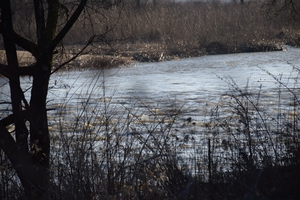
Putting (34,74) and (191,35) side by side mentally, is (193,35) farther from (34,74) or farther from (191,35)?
(34,74)

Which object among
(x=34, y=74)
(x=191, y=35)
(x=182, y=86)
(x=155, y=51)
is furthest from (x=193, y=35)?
(x=34, y=74)

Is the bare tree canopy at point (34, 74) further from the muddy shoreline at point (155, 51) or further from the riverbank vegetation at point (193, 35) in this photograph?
the riverbank vegetation at point (193, 35)

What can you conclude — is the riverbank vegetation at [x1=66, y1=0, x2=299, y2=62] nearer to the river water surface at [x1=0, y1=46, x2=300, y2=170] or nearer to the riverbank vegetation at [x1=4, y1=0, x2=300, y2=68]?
the riverbank vegetation at [x1=4, y1=0, x2=300, y2=68]

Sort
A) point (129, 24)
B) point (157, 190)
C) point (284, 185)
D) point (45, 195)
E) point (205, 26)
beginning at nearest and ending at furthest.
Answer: point (45, 195)
point (157, 190)
point (284, 185)
point (129, 24)
point (205, 26)

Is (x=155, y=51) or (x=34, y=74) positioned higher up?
(x=34, y=74)

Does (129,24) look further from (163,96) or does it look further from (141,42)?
(163,96)

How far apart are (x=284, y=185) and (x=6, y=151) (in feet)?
9.30

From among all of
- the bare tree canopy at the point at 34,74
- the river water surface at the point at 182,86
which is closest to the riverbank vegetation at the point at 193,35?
the river water surface at the point at 182,86

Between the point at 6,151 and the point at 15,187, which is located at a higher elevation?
the point at 6,151

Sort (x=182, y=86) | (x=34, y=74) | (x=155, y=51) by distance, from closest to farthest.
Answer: (x=34, y=74) → (x=182, y=86) → (x=155, y=51)

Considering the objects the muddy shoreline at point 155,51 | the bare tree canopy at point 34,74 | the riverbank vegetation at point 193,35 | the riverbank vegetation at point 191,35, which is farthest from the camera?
the riverbank vegetation at point 193,35

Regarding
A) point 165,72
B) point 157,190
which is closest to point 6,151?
point 157,190

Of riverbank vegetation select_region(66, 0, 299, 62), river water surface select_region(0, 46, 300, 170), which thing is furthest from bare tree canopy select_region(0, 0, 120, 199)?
riverbank vegetation select_region(66, 0, 299, 62)

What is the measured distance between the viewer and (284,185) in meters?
5.73
